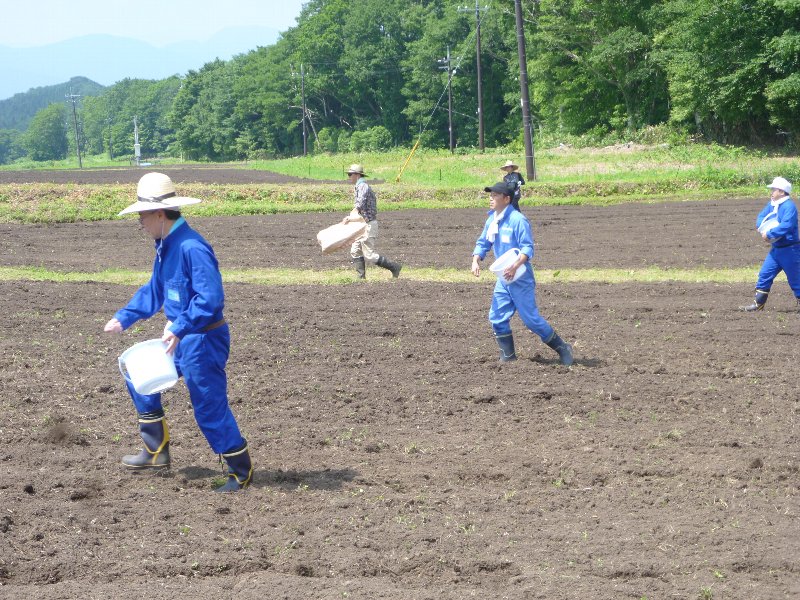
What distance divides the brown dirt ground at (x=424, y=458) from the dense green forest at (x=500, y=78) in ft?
118

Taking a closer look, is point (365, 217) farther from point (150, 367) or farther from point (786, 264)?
point (150, 367)

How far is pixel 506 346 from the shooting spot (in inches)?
409

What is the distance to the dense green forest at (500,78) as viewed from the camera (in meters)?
47.7

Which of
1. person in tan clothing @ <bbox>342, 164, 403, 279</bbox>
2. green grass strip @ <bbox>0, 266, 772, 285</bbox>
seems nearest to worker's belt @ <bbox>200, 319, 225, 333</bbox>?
person in tan clothing @ <bbox>342, 164, 403, 279</bbox>

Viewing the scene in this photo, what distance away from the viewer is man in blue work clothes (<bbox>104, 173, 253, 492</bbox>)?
6.41 m

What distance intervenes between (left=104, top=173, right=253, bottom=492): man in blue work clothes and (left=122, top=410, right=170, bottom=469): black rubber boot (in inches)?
11.6

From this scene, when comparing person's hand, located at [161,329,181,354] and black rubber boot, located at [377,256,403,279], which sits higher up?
person's hand, located at [161,329,181,354]

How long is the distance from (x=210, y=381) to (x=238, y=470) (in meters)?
0.70

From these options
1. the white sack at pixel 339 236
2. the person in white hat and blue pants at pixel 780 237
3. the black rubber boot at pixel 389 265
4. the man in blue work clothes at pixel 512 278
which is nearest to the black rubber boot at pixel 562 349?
the man in blue work clothes at pixel 512 278

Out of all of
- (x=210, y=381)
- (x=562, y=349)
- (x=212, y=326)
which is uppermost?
(x=212, y=326)

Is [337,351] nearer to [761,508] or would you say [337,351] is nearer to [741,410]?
[741,410]

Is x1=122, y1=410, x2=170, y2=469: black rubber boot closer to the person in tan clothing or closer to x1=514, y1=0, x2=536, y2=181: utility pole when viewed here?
the person in tan clothing

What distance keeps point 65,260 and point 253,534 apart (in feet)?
50.3

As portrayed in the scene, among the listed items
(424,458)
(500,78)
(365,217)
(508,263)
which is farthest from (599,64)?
(424,458)
